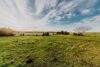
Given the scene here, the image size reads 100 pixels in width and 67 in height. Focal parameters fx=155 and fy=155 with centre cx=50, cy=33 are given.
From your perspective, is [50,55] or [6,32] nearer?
[50,55]

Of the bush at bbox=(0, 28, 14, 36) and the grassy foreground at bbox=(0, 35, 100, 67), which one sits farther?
the bush at bbox=(0, 28, 14, 36)

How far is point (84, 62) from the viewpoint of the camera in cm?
2361

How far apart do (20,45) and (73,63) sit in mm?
12513

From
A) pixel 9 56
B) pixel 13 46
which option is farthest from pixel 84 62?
pixel 13 46

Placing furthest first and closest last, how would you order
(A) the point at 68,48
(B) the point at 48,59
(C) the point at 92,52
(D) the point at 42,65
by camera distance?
(A) the point at 68,48
(C) the point at 92,52
(B) the point at 48,59
(D) the point at 42,65

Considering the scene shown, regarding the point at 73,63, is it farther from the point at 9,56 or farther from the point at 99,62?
the point at 9,56

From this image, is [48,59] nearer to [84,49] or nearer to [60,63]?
[60,63]

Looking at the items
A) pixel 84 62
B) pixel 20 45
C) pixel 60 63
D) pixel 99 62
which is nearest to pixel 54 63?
pixel 60 63

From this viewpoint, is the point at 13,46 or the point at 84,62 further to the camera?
the point at 13,46

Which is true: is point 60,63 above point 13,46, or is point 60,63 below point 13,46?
below

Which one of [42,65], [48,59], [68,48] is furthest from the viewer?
[68,48]

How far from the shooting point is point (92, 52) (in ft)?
90.7

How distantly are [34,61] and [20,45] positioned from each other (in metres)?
8.19

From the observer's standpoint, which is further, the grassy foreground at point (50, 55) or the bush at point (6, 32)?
the bush at point (6, 32)
